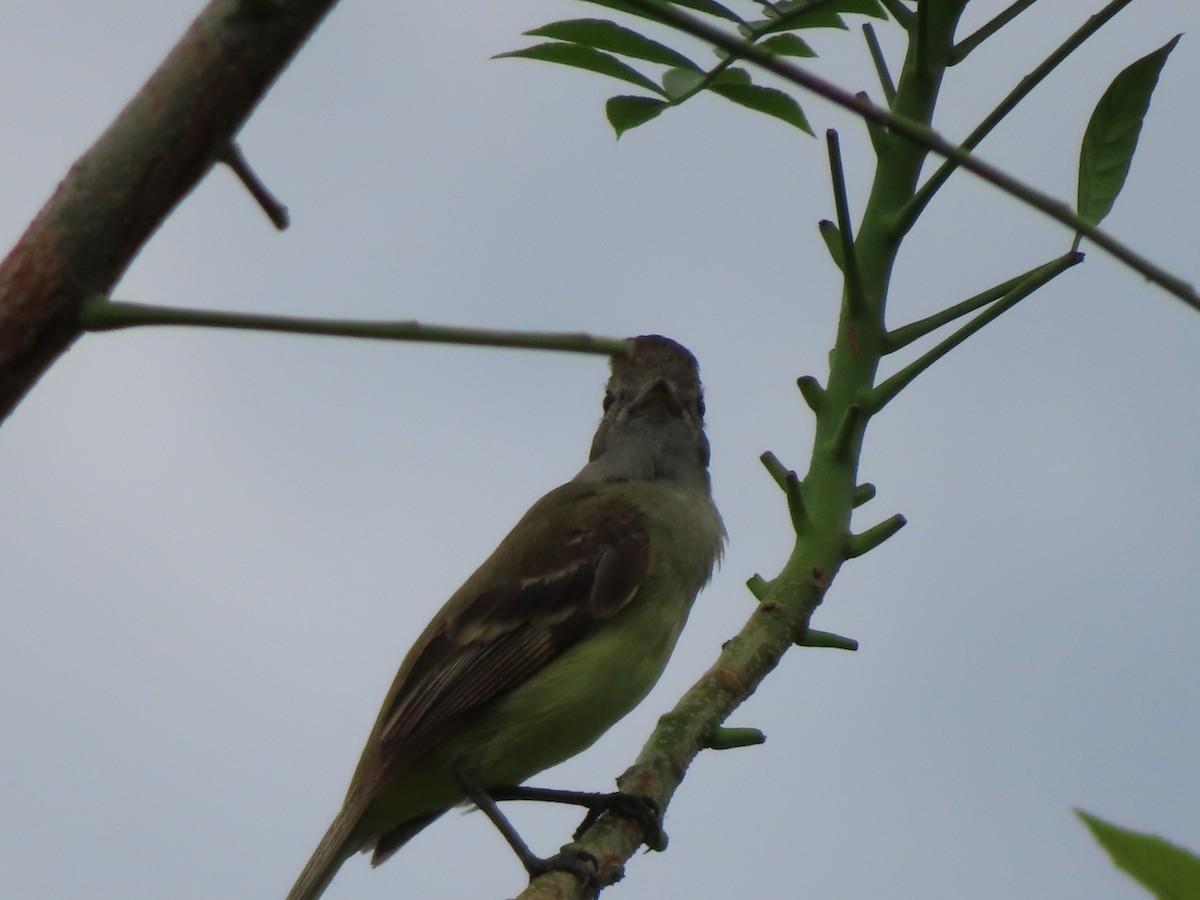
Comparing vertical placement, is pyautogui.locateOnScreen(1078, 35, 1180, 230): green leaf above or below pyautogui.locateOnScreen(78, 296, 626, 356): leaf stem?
above

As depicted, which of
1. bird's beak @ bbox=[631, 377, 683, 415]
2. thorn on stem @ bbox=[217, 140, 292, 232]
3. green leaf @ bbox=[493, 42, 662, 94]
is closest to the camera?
thorn on stem @ bbox=[217, 140, 292, 232]

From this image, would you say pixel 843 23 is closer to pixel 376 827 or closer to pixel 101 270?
pixel 101 270

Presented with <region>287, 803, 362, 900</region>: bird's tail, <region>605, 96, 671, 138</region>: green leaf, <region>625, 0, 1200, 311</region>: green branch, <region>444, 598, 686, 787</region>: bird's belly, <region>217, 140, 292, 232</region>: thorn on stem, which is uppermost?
<region>605, 96, 671, 138</region>: green leaf

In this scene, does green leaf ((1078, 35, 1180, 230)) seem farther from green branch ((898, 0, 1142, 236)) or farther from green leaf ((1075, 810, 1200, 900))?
green leaf ((1075, 810, 1200, 900))

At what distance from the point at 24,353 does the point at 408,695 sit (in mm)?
4727

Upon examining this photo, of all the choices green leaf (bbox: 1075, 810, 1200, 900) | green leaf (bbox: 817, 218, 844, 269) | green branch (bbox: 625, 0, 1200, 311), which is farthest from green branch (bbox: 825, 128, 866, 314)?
green leaf (bbox: 1075, 810, 1200, 900)

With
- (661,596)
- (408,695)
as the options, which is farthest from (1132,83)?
(408,695)

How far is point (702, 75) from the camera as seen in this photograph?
11.7 ft

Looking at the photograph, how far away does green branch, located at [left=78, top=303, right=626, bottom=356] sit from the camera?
1125mm

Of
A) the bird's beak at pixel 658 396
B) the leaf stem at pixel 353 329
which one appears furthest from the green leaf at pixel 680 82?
the bird's beak at pixel 658 396

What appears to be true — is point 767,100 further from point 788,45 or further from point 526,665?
point 526,665

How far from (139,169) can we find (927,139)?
2.22 feet

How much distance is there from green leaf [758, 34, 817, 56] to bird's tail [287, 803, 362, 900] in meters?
3.06

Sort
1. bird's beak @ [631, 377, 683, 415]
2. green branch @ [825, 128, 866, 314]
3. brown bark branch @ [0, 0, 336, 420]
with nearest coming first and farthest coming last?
brown bark branch @ [0, 0, 336, 420], green branch @ [825, 128, 866, 314], bird's beak @ [631, 377, 683, 415]
